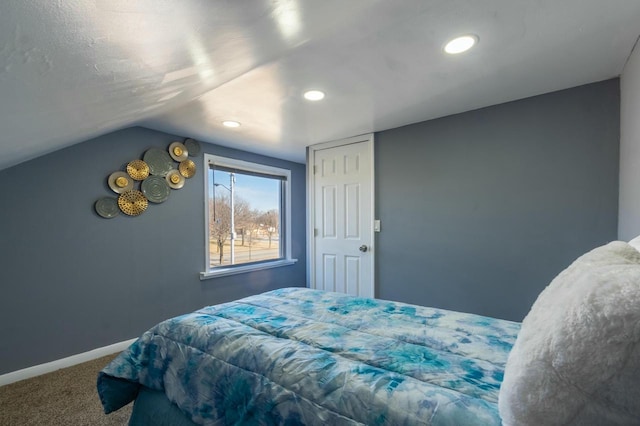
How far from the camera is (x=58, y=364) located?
7.39ft

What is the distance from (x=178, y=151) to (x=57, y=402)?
7.05 feet

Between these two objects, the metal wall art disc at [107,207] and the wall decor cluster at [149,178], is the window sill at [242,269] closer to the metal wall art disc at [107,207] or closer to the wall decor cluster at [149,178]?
the wall decor cluster at [149,178]

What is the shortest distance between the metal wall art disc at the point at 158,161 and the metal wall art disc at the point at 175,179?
0.04 metres

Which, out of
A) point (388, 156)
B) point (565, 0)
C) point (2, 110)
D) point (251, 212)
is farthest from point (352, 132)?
point (2, 110)

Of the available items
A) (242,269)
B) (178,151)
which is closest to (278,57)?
(178,151)

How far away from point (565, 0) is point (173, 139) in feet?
10.0

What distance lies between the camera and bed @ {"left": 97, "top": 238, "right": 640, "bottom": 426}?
1.54 feet

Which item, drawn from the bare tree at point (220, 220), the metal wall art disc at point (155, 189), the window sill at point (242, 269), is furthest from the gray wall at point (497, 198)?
the metal wall art disc at point (155, 189)

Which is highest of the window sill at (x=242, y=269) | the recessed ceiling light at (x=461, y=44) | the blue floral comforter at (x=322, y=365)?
the recessed ceiling light at (x=461, y=44)

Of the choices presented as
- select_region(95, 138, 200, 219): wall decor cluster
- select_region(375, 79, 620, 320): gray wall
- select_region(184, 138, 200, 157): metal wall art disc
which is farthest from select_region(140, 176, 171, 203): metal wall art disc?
select_region(375, 79, 620, 320): gray wall

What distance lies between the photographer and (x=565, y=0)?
120 cm

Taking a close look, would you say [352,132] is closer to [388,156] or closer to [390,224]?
[388,156]

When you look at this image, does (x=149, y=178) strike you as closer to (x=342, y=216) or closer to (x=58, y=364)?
(x=58, y=364)

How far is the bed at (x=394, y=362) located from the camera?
469mm
